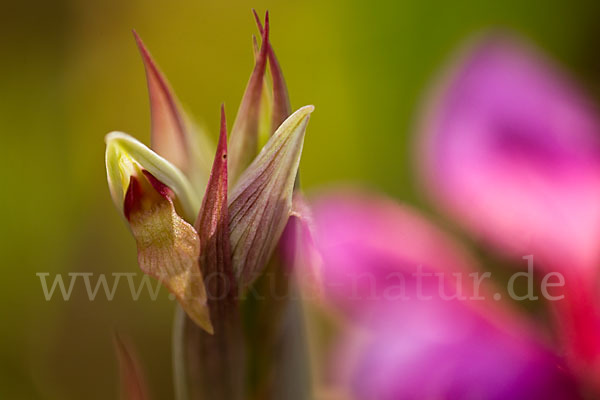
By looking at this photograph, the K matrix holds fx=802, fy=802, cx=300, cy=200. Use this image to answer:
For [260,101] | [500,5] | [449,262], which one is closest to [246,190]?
[260,101]

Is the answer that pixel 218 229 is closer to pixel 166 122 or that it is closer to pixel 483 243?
pixel 166 122

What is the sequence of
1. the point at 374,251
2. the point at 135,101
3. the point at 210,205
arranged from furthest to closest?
1. the point at 135,101
2. the point at 374,251
3. the point at 210,205

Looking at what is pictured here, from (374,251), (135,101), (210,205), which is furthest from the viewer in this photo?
(135,101)

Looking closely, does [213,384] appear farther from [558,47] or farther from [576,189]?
[558,47]

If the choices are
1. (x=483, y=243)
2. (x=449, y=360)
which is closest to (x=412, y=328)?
(x=449, y=360)

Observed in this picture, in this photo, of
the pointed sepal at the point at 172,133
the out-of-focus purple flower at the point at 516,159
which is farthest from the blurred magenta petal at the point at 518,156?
the pointed sepal at the point at 172,133

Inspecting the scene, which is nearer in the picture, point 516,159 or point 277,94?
point 277,94

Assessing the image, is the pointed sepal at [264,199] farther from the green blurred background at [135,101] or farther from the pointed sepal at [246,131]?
the green blurred background at [135,101]
